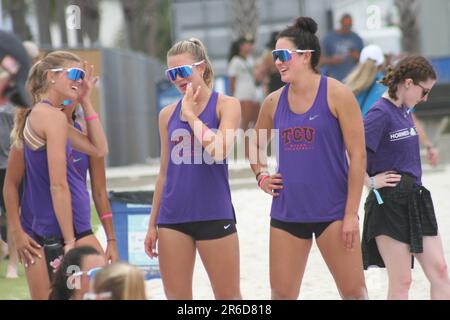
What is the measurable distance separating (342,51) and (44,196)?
38.3 feet

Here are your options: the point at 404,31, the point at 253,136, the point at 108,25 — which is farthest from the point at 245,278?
the point at 108,25

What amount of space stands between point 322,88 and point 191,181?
811 millimetres

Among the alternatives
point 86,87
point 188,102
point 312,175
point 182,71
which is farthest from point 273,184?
point 86,87

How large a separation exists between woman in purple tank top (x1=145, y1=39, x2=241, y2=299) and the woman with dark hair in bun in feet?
3.49

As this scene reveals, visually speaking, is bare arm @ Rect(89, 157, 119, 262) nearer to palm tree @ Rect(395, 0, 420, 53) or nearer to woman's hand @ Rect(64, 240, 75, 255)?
woman's hand @ Rect(64, 240, 75, 255)

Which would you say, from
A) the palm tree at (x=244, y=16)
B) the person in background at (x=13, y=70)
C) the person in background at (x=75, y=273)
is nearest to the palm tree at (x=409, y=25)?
the palm tree at (x=244, y=16)

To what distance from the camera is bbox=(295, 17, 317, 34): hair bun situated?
18.6 feet

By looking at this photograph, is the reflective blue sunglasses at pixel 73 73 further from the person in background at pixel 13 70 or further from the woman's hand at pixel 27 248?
the person in background at pixel 13 70

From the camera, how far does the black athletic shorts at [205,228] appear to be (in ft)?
17.9

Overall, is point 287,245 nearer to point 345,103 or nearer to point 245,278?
point 345,103

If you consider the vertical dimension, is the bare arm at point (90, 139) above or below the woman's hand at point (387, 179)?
above

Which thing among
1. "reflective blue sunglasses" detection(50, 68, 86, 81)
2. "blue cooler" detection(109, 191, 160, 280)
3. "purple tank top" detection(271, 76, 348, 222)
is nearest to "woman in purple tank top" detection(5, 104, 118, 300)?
"reflective blue sunglasses" detection(50, 68, 86, 81)

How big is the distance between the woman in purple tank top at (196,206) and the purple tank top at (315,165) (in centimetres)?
30

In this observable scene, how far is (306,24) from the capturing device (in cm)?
571
